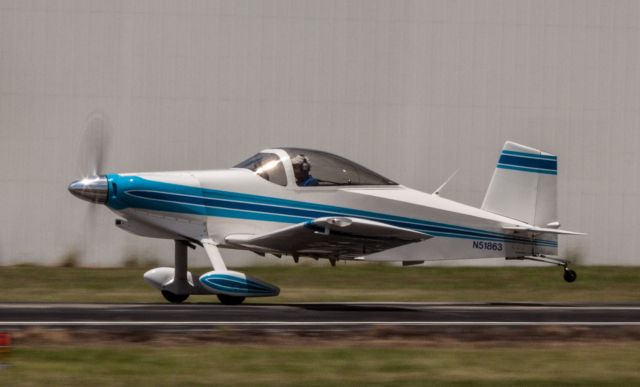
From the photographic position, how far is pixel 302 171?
47.9ft

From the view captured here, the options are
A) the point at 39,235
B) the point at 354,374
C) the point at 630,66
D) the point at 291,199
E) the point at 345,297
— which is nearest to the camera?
the point at 354,374

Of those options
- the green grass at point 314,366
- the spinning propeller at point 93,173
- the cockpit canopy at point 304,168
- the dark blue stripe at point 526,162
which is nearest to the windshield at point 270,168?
the cockpit canopy at point 304,168

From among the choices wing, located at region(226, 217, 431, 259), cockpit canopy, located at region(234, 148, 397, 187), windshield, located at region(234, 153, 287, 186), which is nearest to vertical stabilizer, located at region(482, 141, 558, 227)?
wing, located at region(226, 217, 431, 259)

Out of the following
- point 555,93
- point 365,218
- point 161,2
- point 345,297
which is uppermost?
point 161,2

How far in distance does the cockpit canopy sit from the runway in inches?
66.3

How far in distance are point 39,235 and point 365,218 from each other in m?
9.01

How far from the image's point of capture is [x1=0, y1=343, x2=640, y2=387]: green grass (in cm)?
832

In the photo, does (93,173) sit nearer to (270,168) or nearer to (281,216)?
(270,168)

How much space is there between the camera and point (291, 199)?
573 inches

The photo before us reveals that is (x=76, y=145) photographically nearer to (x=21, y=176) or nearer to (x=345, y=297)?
(x=21, y=176)

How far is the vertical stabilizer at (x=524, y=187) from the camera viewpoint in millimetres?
15797

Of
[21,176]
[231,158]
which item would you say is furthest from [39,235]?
[231,158]

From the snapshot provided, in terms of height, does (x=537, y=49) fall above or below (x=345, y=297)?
above

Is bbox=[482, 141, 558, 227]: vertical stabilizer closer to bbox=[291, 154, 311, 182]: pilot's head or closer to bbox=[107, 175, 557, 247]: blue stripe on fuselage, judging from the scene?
bbox=[107, 175, 557, 247]: blue stripe on fuselage
